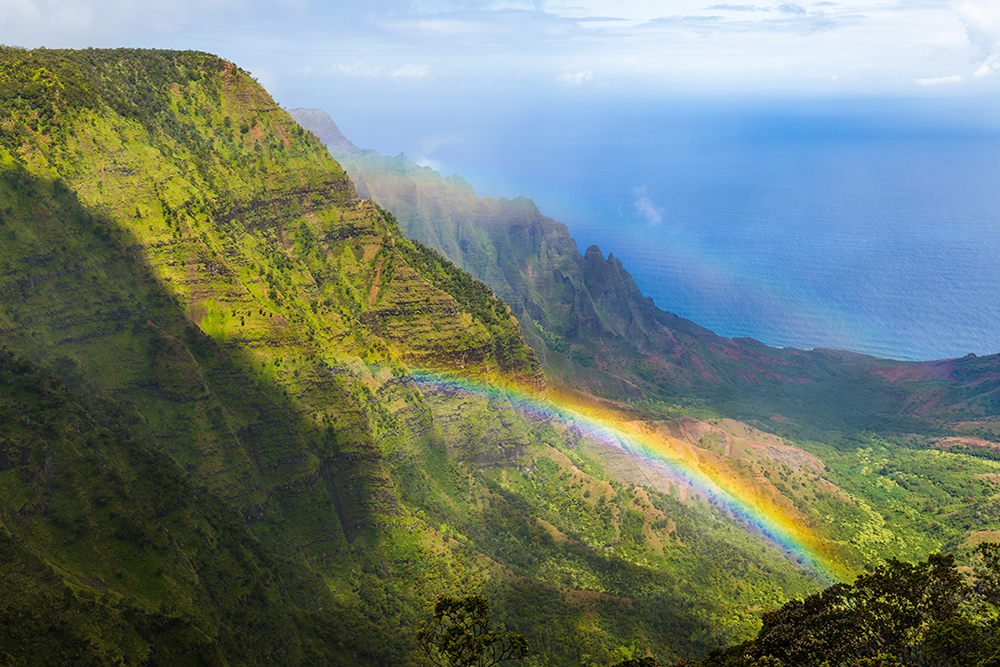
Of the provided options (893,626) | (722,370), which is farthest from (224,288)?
(722,370)

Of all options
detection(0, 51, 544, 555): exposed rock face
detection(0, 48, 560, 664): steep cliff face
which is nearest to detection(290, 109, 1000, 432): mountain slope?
detection(0, 51, 544, 555): exposed rock face

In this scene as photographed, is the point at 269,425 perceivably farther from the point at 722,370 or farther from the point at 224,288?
the point at 722,370

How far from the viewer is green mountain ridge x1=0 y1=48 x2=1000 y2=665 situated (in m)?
53.4

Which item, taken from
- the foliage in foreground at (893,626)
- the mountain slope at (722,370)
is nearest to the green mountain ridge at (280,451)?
the mountain slope at (722,370)

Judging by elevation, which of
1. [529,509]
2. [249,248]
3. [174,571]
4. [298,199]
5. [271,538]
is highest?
[298,199]

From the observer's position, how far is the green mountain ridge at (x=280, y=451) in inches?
2103

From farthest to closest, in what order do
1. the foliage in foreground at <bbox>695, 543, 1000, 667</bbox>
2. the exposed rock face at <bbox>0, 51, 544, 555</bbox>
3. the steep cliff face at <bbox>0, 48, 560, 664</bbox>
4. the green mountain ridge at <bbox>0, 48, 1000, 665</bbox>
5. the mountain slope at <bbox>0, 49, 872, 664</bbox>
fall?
the exposed rock face at <bbox>0, 51, 544, 555</bbox>, the steep cliff face at <bbox>0, 48, 560, 664</bbox>, the mountain slope at <bbox>0, 49, 872, 664</bbox>, the green mountain ridge at <bbox>0, 48, 1000, 665</bbox>, the foliage in foreground at <bbox>695, 543, 1000, 667</bbox>

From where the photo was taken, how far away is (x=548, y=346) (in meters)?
171

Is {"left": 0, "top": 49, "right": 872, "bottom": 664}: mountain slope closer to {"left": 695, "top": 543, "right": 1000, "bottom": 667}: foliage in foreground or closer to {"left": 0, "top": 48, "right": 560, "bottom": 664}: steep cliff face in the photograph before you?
{"left": 0, "top": 48, "right": 560, "bottom": 664}: steep cliff face

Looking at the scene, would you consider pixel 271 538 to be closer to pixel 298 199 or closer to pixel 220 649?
pixel 220 649

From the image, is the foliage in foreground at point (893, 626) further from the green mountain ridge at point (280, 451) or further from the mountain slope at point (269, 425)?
the green mountain ridge at point (280, 451)

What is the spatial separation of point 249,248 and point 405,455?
33.2m

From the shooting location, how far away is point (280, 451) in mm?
79875

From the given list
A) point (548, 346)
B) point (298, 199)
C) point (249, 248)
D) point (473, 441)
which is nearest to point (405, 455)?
point (473, 441)
